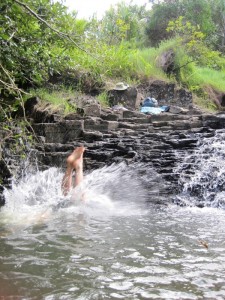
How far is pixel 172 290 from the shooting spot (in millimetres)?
1972

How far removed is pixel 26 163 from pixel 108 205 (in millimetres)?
2052

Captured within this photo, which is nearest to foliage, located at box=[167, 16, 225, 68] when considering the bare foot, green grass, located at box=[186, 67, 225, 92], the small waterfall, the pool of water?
green grass, located at box=[186, 67, 225, 92]

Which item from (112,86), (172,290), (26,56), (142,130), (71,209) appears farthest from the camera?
(112,86)

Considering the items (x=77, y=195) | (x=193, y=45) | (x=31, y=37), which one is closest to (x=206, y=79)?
(x=193, y=45)

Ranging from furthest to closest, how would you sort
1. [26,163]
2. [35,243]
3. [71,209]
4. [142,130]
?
1. [142,130]
2. [26,163]
3. [71,209]
4. [35,243]

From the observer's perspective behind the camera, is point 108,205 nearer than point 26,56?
Yes

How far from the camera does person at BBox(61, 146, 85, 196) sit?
5.11 m

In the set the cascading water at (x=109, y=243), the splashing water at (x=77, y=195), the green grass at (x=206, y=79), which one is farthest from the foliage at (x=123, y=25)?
the cascading water at (x=109, y=243)

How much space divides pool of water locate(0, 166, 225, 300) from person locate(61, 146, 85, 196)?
24 cm

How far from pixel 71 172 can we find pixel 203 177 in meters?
1.95

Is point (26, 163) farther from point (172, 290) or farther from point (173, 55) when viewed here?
point (173, 55)

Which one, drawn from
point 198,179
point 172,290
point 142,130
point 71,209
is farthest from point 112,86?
point 172,290

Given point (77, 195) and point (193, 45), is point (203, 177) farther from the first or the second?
point (193, 45)

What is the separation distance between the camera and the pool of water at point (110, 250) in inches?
78.9
